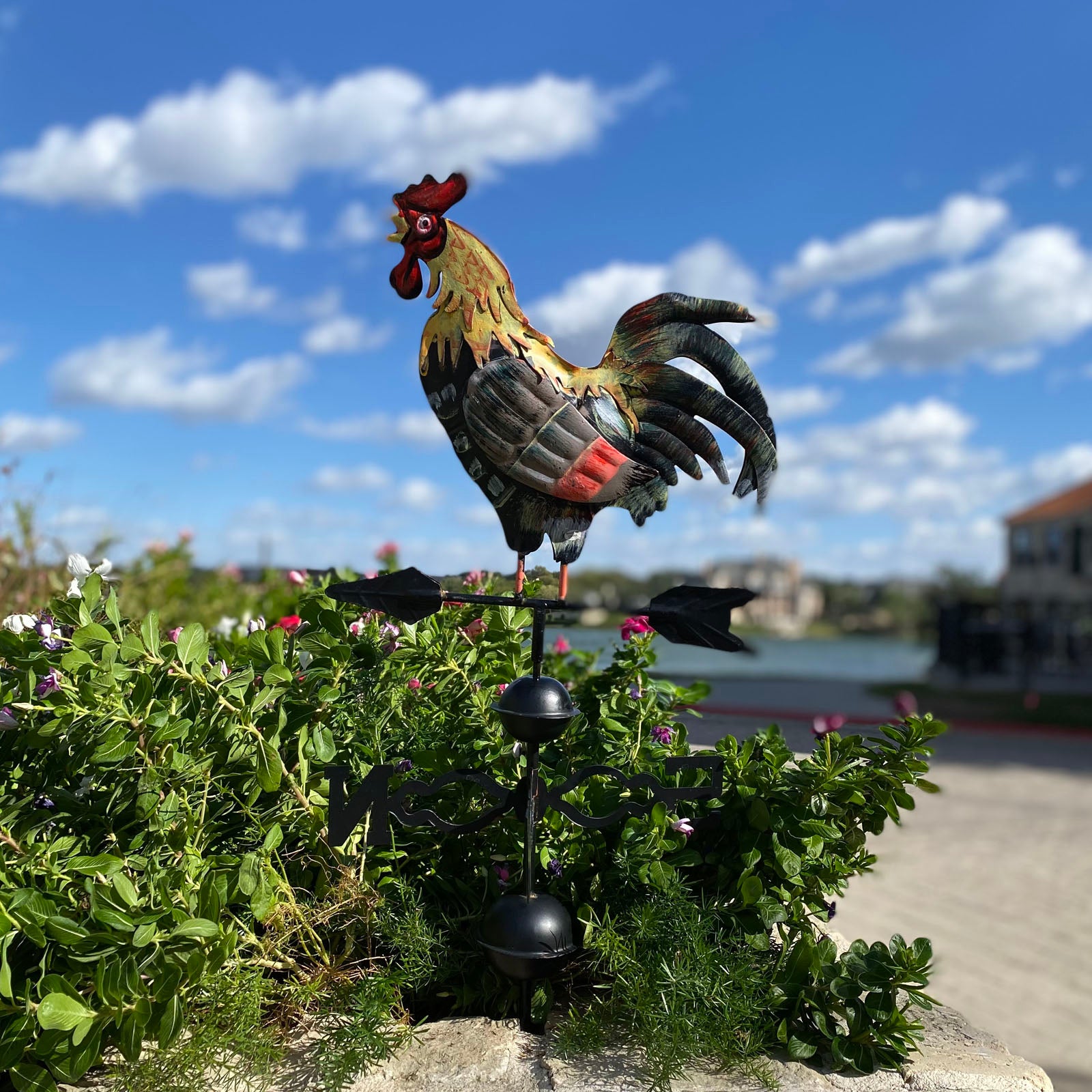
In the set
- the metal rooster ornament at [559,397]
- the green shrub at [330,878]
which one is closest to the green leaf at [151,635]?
the green shrub at [330,878]

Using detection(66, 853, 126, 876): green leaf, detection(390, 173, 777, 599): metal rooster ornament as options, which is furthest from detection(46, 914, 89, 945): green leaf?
detection(390, 173, 777, 599): metal rooster ornament

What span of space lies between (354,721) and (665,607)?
2.94 ft

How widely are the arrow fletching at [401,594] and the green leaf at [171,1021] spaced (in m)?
0.86

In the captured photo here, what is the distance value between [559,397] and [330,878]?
1.35 metres

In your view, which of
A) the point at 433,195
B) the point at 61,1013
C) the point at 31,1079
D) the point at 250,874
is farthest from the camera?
the point at 433,195

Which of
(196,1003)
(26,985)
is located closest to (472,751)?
(196,1003)

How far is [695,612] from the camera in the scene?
2057 millimetres

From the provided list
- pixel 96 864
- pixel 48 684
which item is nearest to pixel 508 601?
pixel 96 864

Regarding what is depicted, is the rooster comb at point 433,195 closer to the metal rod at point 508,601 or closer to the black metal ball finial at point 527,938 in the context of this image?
the metal rod at point 508,601

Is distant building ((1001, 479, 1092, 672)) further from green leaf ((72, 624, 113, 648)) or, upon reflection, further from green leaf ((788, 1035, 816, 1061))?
green leaf ((72, 624, 113, 648))

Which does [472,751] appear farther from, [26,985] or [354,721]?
[26,985]

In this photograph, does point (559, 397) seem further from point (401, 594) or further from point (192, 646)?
point (192, 646)

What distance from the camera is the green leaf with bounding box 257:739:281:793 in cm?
194

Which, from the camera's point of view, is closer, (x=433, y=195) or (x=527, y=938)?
(x=527, y=938)
